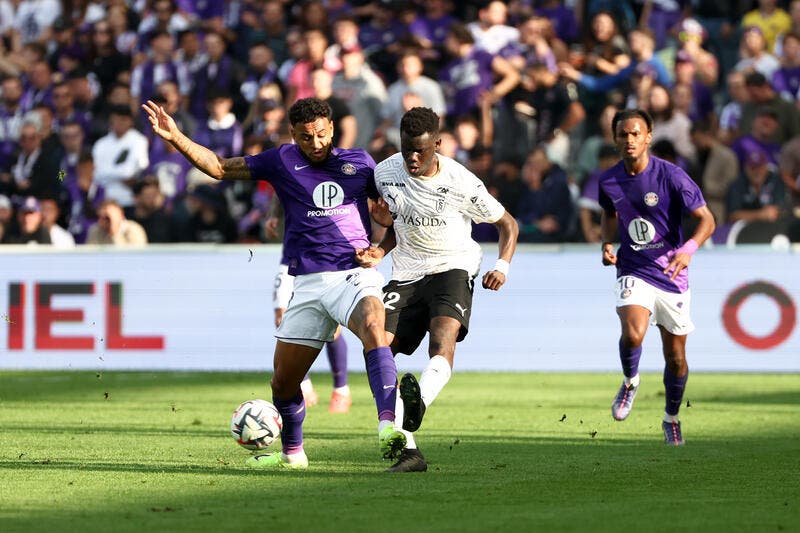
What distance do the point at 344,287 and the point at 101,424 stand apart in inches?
153

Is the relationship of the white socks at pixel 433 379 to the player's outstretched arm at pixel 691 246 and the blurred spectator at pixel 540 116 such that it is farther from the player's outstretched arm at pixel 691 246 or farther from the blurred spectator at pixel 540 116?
the blurred spectator at pixel 540 116

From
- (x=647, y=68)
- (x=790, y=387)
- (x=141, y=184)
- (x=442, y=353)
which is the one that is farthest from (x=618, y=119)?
(x=141, y=184)

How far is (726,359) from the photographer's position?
17094 mm

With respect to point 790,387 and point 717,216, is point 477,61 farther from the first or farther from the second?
point 790,387

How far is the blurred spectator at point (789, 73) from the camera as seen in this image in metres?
19.1

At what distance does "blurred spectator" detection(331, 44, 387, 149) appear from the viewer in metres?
19.7

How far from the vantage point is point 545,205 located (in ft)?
61.0

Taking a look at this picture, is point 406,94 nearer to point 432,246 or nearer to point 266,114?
point 266,114

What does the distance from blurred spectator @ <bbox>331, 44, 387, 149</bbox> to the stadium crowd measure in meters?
0.02

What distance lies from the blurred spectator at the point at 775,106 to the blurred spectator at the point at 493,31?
3185 millimetres

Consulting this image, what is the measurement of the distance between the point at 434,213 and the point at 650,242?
2.26 metres

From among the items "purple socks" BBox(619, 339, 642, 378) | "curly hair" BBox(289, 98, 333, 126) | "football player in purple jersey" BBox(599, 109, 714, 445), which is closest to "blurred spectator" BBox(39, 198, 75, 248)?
"purple socks" BBox(619, 339, 642, 378)

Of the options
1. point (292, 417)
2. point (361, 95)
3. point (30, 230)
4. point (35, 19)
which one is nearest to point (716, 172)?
point (361, 95)

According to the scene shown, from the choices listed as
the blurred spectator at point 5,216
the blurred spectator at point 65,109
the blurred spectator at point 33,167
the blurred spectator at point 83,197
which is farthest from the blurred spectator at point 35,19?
the blurred spectator at point 5,216
